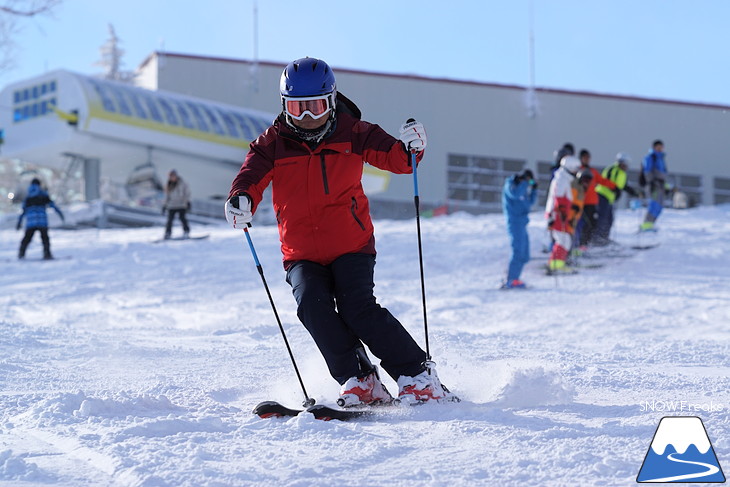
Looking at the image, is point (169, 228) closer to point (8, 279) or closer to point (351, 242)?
point (8, 279)

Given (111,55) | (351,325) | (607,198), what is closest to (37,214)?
(607,198)

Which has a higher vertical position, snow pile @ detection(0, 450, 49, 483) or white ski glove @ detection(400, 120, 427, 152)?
white ski glove @ detection(400, 120, 427, 152)

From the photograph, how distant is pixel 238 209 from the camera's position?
11.0 ft

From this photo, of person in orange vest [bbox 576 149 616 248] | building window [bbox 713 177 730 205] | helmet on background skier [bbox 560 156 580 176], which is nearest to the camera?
helmet on background skier [bbox 560 156 580 176]

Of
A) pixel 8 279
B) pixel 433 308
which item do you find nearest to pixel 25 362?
pixel 433 308

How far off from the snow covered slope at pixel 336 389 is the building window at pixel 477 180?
70.3 feet

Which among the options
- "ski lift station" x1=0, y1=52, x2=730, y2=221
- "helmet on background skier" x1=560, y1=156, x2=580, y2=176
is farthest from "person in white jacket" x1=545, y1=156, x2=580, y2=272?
"ski lift station" x1=0, y1=52, x2=730, y2=221

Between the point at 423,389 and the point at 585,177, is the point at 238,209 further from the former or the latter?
the point at 585,177

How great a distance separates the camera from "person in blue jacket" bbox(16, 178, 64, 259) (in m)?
13.3

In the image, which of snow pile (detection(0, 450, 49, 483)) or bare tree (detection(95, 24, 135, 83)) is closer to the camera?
snow pile (detection(0, 450, 49, 483))

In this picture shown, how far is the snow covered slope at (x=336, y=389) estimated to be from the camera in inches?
89.1

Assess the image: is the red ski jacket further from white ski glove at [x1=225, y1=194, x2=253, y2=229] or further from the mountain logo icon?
the mountain logo icon

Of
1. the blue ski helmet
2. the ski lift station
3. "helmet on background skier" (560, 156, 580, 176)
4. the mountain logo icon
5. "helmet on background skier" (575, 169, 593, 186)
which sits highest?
the ski lift station

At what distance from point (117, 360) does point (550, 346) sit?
2.64 m
